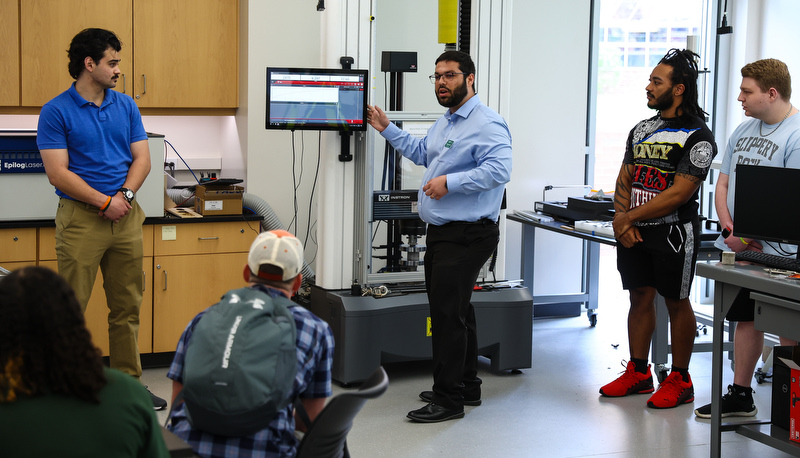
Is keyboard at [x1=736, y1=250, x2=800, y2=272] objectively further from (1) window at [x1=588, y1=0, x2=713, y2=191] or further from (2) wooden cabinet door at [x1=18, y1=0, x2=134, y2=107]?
(2) wooden cabinet door at [x1=18, y1=0, x2=134, y2=107]

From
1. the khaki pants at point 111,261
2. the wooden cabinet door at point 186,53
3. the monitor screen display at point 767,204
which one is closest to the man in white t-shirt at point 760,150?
the monitor screen display at point 767,204

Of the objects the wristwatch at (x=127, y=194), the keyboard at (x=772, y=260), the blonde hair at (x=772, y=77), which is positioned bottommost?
the keyboard at (x=772, y=260)

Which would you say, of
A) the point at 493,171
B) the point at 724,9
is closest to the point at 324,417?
the point at 493,171

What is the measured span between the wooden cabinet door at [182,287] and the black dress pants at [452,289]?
55.7 inches

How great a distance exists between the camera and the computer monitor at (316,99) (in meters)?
3.75

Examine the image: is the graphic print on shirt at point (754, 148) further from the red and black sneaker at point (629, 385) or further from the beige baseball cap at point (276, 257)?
the beige baseball cap at point (276, 257)

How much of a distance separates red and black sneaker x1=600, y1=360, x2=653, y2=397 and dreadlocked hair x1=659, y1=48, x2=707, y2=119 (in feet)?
4.33

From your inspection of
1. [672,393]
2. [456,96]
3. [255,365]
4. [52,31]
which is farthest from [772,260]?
[52,31]

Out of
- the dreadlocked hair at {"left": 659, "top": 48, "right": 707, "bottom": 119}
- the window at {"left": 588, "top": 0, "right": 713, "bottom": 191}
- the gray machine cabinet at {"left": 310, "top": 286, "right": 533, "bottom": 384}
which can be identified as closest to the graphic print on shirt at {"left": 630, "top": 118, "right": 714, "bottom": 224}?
the dreadlocked hair at {"left": 659, "top": 48, "right": 707, "bottom": 119}

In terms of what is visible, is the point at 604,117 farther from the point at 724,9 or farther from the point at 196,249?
the point at 196,249

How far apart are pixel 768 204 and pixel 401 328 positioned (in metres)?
1.87

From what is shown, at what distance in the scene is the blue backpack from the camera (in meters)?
1.64

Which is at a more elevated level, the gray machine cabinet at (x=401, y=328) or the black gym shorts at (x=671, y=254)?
the black gym shorts at (x=671, y=254)

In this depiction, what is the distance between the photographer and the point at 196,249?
4430mm
